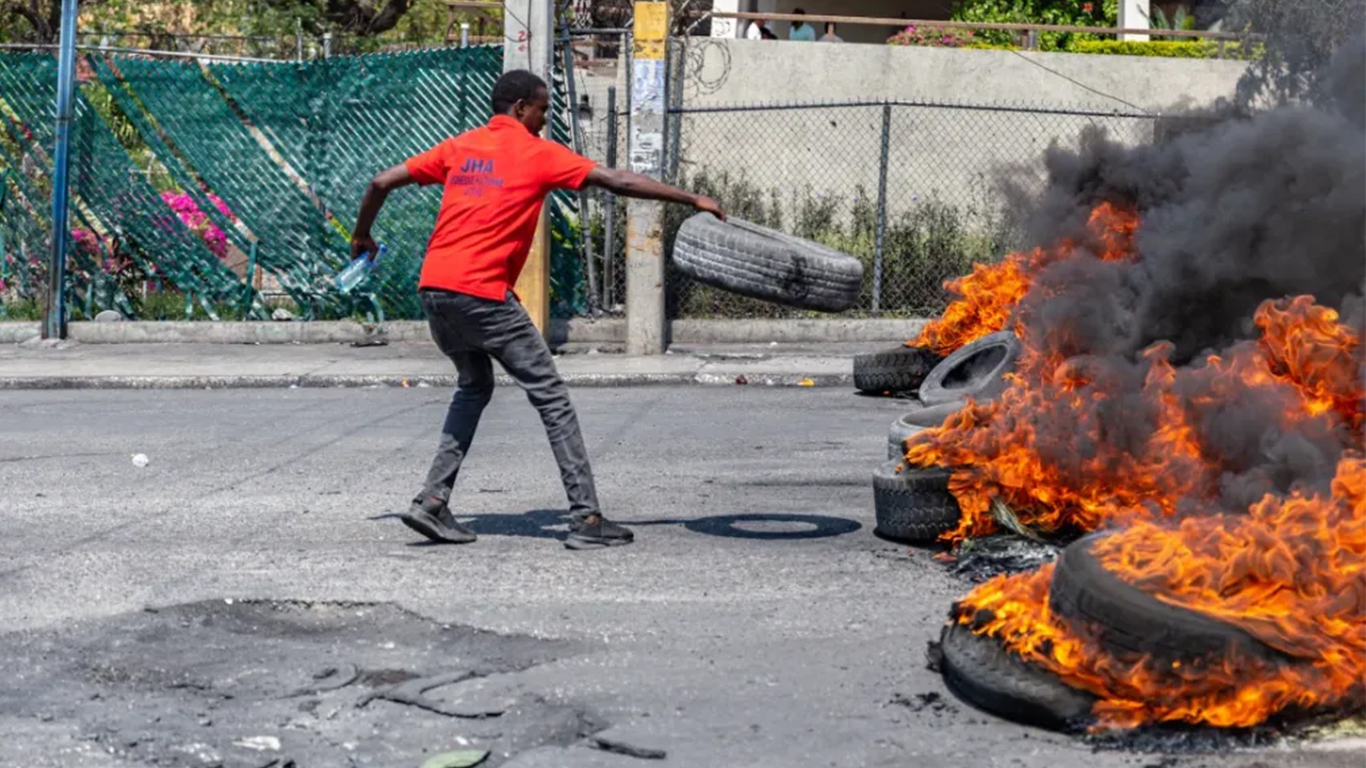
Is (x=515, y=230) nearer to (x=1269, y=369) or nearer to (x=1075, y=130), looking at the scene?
(x=1269, y=369)

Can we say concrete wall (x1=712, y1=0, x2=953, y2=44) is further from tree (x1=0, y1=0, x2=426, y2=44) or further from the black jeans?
the black jeans

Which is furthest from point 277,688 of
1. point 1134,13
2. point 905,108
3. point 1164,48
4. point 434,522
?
point 1134,13

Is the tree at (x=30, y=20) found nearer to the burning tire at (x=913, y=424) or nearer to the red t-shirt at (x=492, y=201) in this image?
the red t-shirt at (x=492, y=201)

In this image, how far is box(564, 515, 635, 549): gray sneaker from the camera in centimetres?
755

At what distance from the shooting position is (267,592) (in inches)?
267

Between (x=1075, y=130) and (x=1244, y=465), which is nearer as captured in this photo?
(x=1244, y=465)

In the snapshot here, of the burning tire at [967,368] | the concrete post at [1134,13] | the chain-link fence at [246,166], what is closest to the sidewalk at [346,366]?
the chain-link fence at [246,166]

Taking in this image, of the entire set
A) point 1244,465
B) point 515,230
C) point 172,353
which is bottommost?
point 172,353

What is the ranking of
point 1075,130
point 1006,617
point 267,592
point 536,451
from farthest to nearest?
1. point 1075,130
2. point 536,451
3. point 267,592
4. point 1006,617

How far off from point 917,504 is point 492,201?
7.14ft

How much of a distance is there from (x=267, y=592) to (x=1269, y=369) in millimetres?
3778

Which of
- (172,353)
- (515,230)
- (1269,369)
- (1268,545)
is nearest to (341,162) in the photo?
(172,353)

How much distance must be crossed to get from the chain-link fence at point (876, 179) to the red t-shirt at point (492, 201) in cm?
858

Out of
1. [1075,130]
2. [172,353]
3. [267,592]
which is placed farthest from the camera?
[1075,130]
